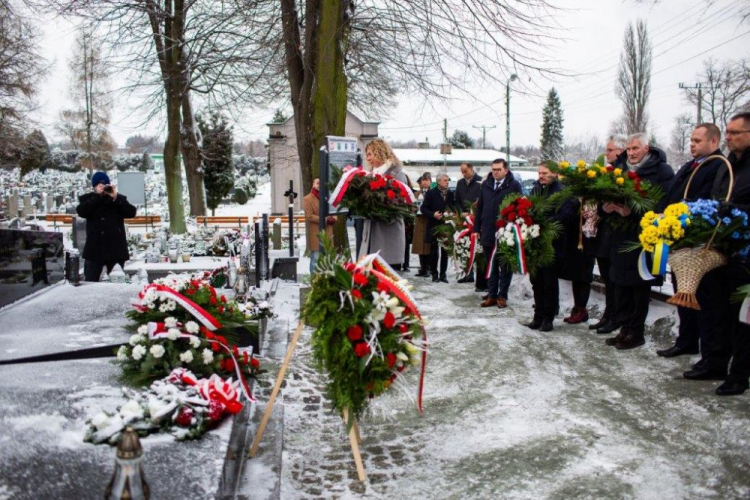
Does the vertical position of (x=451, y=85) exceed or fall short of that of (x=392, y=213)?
it exceeds it

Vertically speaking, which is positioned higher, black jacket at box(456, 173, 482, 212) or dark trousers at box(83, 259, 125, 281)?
black jacket at box(456, 173, 482, 212)

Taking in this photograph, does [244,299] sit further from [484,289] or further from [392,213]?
[484,289]

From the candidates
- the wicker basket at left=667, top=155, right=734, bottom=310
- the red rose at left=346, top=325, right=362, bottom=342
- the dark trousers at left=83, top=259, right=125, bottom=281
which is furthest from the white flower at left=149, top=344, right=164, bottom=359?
the dark trousers at left=83, top=259, right=125, bottom=281

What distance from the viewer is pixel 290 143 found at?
35.3 meters

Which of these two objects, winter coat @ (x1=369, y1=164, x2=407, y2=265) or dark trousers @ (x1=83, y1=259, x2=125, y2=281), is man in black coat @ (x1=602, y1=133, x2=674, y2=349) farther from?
dark trousers @ (x1=83, y1=259, x2=125, y2=281)

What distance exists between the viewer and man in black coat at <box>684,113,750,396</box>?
5.52 metres

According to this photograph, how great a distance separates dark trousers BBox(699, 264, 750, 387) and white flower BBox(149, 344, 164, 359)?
4.30 metres

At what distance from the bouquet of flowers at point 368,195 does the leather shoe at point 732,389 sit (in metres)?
3.59

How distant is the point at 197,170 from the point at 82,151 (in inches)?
1423

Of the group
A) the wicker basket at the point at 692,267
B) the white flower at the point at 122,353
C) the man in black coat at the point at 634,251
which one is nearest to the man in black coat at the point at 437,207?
the man in black coat at the point at 634,251

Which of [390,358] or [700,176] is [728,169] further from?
[390,358]

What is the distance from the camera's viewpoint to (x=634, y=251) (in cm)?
723

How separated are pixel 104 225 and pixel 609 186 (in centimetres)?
602

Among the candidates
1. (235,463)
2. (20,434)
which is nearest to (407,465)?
(235,463)
